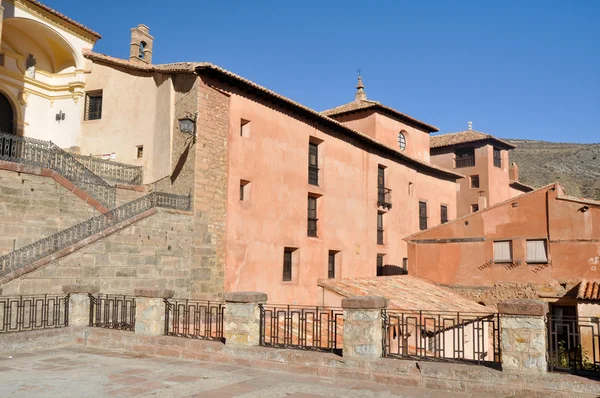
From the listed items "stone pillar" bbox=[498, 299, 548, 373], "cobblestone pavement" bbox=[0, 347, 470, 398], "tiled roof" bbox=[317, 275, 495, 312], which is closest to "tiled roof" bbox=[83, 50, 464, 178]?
"tiled roof" bbox=[317, 275, 495, 312]

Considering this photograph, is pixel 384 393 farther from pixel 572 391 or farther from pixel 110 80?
pixel 110 80

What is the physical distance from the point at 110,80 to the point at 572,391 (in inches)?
815

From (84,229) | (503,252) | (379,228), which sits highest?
(379,228)

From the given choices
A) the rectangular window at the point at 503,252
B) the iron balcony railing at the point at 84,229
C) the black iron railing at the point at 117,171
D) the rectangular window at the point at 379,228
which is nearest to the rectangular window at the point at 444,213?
the rectangular window at the point at 379,228

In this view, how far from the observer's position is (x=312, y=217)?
939 inches

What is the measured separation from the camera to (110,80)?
22.5 metres

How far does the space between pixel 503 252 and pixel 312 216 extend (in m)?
8.59

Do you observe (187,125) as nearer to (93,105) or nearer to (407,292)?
(93,105)

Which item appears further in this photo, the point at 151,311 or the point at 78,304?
the point at 78,304

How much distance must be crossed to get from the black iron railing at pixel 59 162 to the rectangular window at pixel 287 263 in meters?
7.28

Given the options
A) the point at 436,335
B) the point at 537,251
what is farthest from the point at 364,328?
the point at 537,251

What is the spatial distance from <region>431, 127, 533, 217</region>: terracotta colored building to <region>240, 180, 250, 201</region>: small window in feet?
77.6

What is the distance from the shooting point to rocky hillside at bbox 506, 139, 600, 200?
7025 cm

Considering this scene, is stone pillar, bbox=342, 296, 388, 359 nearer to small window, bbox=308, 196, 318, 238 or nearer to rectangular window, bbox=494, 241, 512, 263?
small window, bbox=308, 196, 318, 238
